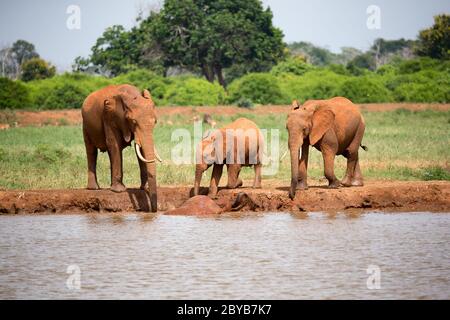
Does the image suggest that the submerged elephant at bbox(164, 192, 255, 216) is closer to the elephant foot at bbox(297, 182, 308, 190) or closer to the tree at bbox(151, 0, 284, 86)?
the elephant foot at bbox(297, 182, 308, 190)

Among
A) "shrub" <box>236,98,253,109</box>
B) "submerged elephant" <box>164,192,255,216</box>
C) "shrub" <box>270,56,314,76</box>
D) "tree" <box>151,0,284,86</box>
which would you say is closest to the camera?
"submerged elephant" <box>164,192,255,216</box>

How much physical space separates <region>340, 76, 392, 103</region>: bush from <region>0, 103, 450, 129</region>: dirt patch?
3776mm

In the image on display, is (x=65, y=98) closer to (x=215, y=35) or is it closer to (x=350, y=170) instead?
(x=215, y=35)

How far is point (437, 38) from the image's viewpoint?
71.2 meters

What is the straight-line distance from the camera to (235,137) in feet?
64.6

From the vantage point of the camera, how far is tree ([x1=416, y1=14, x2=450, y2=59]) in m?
70.8

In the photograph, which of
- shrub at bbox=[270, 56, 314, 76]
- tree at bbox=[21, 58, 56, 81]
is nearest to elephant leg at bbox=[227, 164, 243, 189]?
shrub at bbox=[270, 56, 314, 76]

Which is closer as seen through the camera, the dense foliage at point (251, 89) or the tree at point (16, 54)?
the dense foliage at point (251, 89)

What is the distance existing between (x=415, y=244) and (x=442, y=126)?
20.7 m

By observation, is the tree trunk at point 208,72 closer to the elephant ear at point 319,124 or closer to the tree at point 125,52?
the tree at point 125,52

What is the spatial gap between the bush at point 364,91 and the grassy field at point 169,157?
10.1m

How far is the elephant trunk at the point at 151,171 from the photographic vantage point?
720 inches

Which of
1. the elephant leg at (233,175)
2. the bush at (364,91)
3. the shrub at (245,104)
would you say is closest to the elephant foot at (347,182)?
the elephant leg at (233,175)
